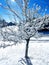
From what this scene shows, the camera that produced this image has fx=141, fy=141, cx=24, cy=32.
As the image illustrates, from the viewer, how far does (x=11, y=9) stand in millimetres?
7523

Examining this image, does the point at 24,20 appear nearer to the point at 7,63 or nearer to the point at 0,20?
the point at 0,20

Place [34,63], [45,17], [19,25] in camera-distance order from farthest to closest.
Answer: [19,25] < [45,17] < [34,63]

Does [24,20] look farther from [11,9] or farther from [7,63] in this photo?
[7,63]

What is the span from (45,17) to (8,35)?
2260 millimetres

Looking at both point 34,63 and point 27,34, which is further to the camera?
point 27,34

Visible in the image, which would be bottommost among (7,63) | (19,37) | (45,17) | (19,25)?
(7,63)

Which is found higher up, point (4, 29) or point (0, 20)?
point (0, 20)

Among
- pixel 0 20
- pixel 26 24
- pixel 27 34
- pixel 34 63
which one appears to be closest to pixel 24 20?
pixel 26 24

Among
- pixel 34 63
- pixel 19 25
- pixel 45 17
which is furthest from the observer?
pixel 19 25

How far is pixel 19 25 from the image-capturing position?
7.66 metres

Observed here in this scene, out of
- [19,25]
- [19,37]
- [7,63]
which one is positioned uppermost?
[19,25]

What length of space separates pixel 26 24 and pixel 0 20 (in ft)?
4.74

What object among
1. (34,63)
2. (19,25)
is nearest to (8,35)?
(19,25)

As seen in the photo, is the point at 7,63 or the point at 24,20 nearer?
the point at 7,63
